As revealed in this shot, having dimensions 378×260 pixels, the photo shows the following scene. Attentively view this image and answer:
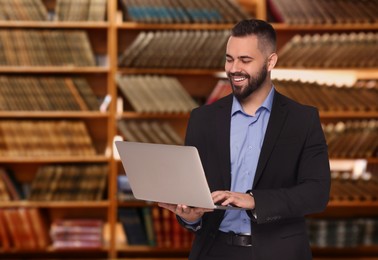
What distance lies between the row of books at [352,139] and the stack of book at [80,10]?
1.78m

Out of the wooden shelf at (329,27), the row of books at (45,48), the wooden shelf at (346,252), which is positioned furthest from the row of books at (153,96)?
the wooden shelf at (346,252)

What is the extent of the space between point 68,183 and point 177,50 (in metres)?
1.21

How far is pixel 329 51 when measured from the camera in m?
5.17

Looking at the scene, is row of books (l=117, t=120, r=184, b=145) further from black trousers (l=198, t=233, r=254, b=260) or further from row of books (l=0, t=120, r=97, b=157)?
black trousers (l=198, t=233, r=254, b=260)

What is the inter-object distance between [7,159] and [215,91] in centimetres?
152

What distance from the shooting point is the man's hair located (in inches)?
83.3

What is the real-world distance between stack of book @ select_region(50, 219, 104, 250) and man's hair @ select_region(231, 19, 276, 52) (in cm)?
339

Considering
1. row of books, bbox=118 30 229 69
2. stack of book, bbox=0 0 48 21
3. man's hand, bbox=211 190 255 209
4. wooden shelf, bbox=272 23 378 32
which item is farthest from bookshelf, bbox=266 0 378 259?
man's hand, bbox=211 190 255 209

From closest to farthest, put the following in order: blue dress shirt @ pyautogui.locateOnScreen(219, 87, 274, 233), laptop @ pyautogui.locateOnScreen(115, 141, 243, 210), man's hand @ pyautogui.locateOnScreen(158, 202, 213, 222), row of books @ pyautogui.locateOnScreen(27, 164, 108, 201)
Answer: laptop @ pyautogui.locateOnScreen(115, 141, 243, 210)
man's hand @ pyautogui.locateOnScreen(158, 202, 213, 222)
blue dress shirt @ pyautogui.locateOnScreen(219, 87, 274, 233)
row of books @ pyautogui.locateOnScreen(27, 164, 108, 201)

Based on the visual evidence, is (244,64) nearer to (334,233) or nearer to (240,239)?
(240,239)

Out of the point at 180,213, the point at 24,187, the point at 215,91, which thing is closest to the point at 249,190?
the point at 180,213

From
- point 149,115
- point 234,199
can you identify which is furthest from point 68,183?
point 234,199

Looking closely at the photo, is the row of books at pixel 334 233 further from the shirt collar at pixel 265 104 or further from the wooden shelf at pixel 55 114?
the shirt collar at pixel 265 104

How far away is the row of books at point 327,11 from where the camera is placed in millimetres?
5156
